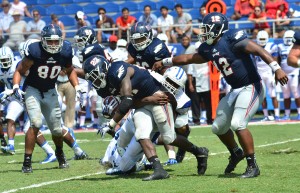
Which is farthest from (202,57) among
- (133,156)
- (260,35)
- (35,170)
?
(260,35)

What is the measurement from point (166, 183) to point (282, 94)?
1017 cm

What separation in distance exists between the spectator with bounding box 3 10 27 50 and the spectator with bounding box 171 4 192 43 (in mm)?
3577

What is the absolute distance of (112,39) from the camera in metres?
16.3

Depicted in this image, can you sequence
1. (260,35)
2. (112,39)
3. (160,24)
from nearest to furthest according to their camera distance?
(260,35), (112,39), (160,24)

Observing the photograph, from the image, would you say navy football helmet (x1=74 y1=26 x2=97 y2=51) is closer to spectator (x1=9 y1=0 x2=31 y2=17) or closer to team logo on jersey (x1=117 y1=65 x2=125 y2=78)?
team logo on jersey (x1=117 y1=65 x2=125 y2=78)

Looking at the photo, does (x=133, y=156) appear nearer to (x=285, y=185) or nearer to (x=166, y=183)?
(x=166, y=183)

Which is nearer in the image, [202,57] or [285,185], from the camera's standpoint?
[285,185]

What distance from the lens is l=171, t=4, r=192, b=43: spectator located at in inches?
670

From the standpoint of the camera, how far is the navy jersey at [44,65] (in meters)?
8.95

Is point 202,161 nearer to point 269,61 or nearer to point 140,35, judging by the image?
point 269,61

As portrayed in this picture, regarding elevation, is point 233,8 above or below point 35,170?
above

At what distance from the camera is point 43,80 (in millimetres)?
9094

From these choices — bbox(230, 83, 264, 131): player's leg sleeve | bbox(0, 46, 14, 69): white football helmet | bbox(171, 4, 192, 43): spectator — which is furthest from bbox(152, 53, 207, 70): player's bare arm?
bbox(171, 4, 192, 43): spectator

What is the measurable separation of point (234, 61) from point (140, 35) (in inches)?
65.3
